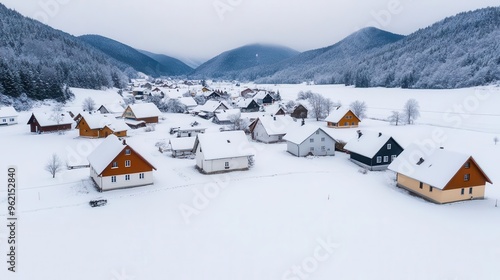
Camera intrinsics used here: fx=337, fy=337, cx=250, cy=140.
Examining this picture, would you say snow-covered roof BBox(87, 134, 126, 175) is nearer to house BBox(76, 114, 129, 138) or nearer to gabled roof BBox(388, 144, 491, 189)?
house BBox(76, 114, 129, 138)

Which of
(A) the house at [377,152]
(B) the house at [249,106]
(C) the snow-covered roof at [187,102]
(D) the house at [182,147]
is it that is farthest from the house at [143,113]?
(A) the house at [377,152]

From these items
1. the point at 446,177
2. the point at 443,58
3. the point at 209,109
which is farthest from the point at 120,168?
the point at 443,58

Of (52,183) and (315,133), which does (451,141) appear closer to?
(315,133)

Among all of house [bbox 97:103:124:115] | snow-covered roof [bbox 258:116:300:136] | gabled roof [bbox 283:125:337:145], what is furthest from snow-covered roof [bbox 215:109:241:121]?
house [bbox 97:103:124:115]

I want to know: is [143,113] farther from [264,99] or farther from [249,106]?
[264,99]

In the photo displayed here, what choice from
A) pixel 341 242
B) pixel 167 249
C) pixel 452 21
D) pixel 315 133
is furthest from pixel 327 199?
pixel 452 21

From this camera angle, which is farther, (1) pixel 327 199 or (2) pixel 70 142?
(2) pixel 70 142
